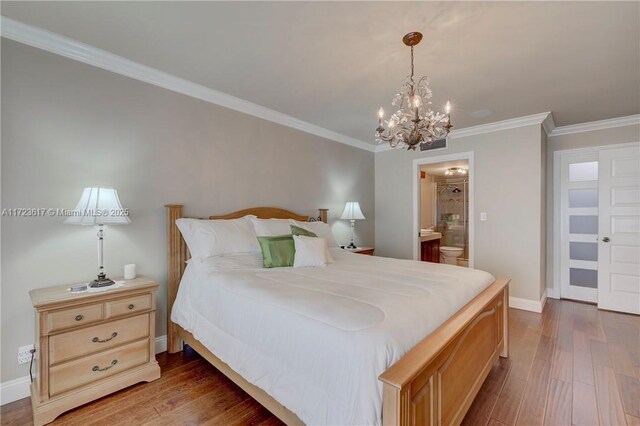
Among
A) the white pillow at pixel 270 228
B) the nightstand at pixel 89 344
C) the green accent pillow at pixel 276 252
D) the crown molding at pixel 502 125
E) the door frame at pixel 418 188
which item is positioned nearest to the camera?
the nightstand at pixel 89 344

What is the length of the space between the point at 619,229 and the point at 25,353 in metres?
6.23

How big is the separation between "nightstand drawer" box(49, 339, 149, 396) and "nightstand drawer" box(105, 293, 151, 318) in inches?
9.6

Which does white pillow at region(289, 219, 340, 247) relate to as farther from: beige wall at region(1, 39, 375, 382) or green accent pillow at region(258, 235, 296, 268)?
green accent pillow at region(258, 235, 296, 268)

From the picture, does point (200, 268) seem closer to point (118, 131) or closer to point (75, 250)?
point (75, 250)

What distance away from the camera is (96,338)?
1.93 meters

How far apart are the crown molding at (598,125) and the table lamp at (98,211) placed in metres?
5.49

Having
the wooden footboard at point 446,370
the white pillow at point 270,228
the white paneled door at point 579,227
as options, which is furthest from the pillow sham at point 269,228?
the white paneled door at point 579,227

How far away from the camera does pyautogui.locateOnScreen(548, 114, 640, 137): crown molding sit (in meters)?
3.69

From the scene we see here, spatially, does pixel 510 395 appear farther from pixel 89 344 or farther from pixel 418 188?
pixel 418 188

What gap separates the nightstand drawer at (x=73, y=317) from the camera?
174 centimetres

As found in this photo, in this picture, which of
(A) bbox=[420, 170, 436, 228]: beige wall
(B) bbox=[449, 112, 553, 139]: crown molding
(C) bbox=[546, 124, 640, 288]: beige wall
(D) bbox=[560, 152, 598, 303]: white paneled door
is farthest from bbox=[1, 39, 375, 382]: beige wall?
(A) bbox=[420, 170, 436, 228]: beige wall

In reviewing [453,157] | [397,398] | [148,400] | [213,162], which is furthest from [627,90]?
[148,400]

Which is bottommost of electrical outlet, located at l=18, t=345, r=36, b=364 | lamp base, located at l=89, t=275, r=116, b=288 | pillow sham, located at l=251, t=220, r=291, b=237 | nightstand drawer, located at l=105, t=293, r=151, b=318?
electrical outlet, located at l=18, t=345, r=36, b=364

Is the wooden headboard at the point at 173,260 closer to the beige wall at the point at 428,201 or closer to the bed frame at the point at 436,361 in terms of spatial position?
the bed frame at the point at 436,361
